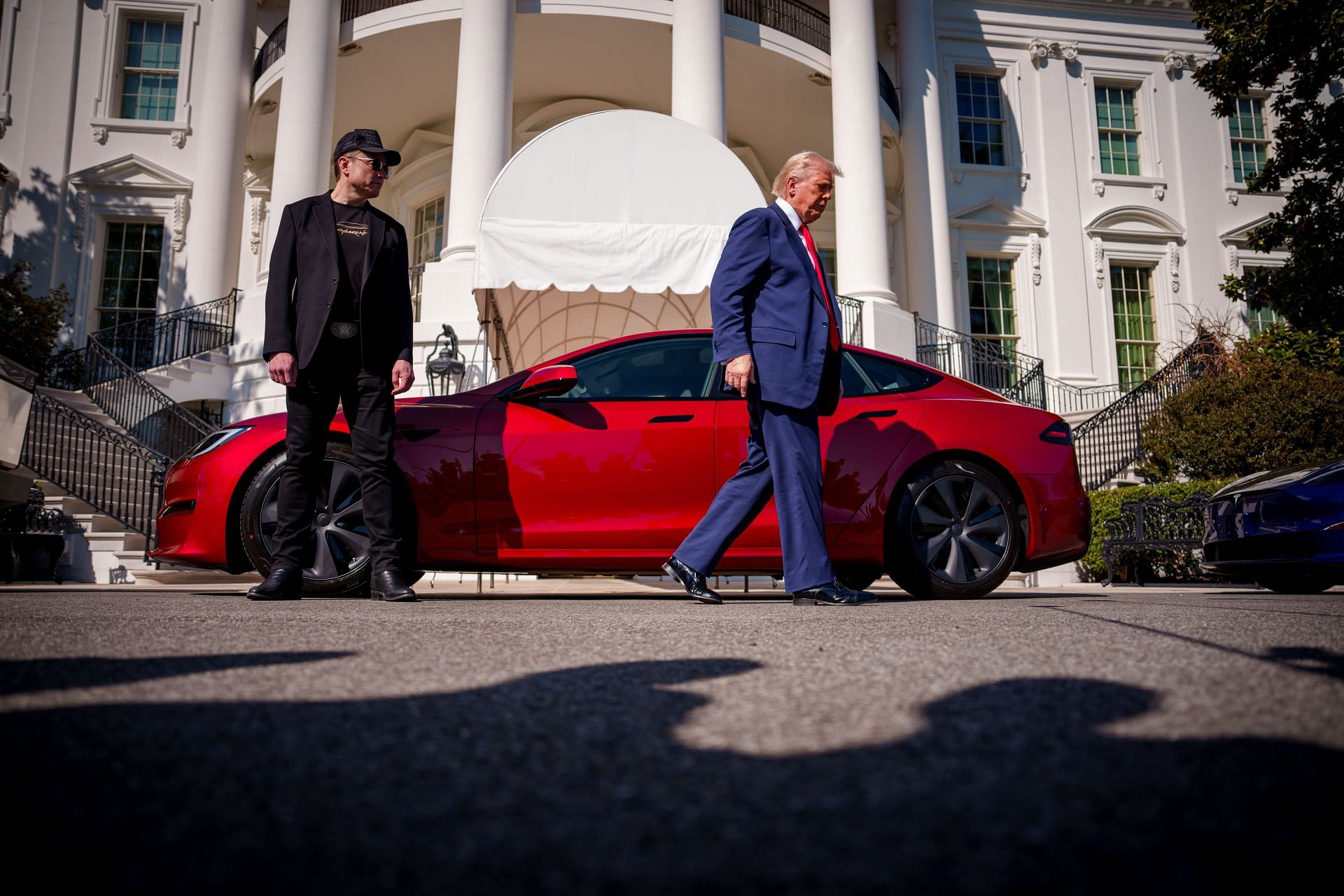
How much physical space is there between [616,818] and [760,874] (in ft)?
0.67

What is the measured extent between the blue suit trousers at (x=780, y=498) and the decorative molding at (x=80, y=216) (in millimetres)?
18955

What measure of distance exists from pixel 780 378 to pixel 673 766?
9.42 ft

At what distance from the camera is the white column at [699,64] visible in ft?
44.4

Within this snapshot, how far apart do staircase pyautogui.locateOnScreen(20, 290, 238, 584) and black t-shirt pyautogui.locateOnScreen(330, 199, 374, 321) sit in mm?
5605

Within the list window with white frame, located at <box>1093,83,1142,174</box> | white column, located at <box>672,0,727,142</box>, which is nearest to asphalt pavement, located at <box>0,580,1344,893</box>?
white column, located at <box>672,0,727,142</box>

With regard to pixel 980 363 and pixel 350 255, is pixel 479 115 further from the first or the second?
pixel 980 363

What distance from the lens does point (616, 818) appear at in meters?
0.98

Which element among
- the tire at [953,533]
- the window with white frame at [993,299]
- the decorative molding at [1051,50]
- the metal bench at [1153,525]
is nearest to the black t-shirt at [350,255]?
the tire at [953,533]

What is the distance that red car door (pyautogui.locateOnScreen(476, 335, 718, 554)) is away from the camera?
15.0ft

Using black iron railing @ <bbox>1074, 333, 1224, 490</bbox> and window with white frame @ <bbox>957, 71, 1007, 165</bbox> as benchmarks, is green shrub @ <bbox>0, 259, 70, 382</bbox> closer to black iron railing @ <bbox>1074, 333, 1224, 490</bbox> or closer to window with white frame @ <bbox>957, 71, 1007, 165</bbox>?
black iron railing @ <bbox>1074, 333, 1224, 490</bbox>

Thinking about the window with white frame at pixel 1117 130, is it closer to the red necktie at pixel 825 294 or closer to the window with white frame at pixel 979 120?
the window with white frame at pixel 979 120

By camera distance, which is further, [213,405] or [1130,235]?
[1130,235]

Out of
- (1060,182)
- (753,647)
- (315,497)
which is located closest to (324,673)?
(753,647)

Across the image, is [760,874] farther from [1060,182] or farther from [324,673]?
[1060,182]
